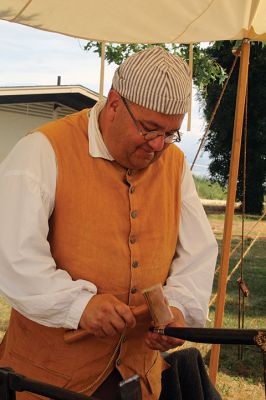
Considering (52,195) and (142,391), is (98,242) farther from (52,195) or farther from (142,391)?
(142,391)

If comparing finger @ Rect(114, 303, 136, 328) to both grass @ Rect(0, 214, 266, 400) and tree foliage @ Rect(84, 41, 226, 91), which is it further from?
tree foliage @ Rect(84, 41, 226, 91)

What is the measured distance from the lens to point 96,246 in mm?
1593

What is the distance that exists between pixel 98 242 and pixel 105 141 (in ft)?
0.89

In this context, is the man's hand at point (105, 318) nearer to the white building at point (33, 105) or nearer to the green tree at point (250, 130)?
the white building at point (33, 105)

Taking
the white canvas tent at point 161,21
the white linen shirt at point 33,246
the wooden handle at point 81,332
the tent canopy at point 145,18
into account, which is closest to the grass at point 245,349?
the white canvas tent at point 161,21

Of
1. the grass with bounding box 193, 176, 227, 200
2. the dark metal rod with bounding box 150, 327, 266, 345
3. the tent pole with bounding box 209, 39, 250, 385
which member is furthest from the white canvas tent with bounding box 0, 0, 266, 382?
the grass with bounding box 193, 176, 227, 200

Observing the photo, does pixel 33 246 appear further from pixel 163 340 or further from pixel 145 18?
pixel 145 18

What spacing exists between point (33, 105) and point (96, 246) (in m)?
13.1

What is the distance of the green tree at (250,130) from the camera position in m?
17.6

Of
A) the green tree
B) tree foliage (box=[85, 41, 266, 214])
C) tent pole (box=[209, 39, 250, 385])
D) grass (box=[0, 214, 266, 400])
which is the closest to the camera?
tent pole (box=[209, 39, 250, 385])

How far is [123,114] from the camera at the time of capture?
1530 millimetres

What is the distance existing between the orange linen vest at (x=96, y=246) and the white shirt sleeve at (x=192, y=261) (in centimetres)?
6

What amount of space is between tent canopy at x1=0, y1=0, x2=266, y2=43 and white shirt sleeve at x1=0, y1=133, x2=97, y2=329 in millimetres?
1380

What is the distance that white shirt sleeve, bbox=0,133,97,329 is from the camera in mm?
1492
